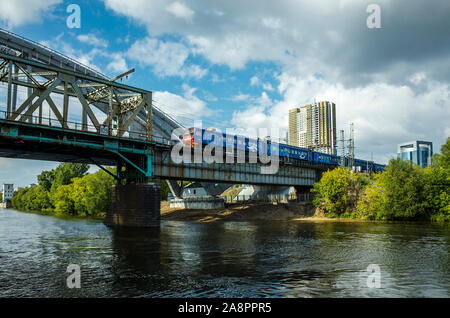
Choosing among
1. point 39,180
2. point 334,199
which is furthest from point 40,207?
point 334,199

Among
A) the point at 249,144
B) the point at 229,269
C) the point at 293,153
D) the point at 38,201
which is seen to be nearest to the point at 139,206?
the point at 249,144

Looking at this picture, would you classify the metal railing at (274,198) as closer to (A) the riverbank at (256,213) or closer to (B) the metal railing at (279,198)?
(B) the metal railing at (279,198)

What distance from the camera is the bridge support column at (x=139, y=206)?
4659cm

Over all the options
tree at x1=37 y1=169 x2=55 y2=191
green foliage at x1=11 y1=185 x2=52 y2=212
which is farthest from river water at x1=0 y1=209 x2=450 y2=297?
tree at x1=37 y1=169 x2=55 y2=191

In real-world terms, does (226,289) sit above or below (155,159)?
below

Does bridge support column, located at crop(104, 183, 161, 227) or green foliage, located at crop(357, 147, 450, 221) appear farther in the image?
green foliage, located at crop(357, 147, 450, 221)

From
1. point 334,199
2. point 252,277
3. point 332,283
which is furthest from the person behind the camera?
point 334,199

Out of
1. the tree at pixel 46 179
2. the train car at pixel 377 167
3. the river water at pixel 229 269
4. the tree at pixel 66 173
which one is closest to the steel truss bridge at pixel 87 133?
the river water at pixel 229 269

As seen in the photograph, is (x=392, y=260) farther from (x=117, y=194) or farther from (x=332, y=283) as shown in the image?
(x=117, y=194)

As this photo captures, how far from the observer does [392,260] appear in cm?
2178

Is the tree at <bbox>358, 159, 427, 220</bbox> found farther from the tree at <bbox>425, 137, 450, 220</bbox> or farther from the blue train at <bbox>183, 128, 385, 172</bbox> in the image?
the blue train at <bbox>183, 128, 385, 172</bbox>

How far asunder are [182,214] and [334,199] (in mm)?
36218

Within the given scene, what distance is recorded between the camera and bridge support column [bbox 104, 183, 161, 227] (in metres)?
46.6
